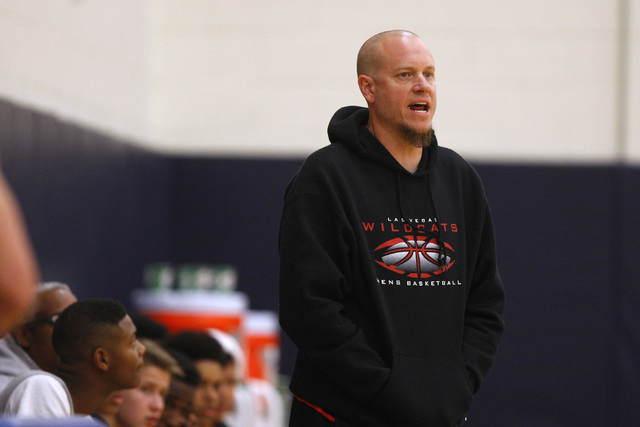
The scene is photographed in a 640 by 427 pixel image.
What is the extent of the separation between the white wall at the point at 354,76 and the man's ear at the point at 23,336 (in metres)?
4.24

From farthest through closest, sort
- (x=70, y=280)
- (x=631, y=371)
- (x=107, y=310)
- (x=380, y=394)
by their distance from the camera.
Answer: (x=631, y=371)
(x=70, y=280)
(x=107, y=310)
(x=380, y=394)

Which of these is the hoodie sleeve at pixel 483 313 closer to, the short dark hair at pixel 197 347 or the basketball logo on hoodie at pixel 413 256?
the basketball logo on hoodie at pixel 413 256

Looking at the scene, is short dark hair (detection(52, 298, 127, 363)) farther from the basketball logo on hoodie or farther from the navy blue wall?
the navy blue wall

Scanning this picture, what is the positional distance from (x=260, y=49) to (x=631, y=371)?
3.64 m

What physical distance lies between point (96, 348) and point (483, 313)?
1035 mm

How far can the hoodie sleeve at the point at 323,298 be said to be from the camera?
76.8 inches

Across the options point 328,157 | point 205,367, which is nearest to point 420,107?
point 328,157

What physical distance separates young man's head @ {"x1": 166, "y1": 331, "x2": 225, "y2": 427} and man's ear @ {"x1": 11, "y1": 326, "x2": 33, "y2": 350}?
3.54 ft

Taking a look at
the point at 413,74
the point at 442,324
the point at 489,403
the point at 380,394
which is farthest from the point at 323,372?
the point at 489,403

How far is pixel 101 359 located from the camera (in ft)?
8.11

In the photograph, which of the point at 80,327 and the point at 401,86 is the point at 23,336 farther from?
the point at 401,86

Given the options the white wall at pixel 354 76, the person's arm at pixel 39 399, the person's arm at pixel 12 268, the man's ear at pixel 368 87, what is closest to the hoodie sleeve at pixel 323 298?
the man's ear at pixel 368 87

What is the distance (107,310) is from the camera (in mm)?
2553

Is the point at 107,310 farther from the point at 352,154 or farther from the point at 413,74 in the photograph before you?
the point at 413,74
